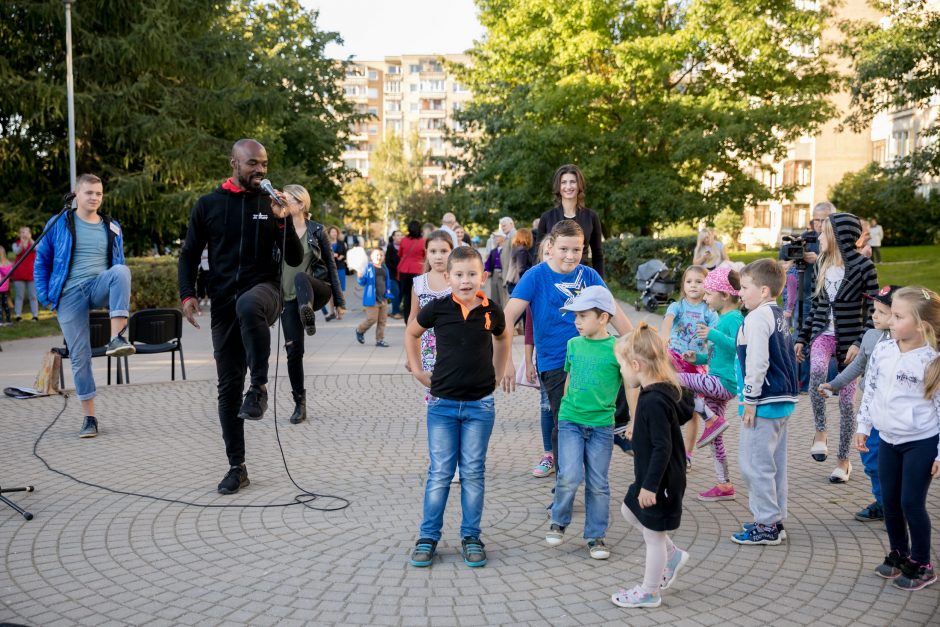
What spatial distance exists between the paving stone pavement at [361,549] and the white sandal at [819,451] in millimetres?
106

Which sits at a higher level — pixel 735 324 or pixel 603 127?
pixel 603 127

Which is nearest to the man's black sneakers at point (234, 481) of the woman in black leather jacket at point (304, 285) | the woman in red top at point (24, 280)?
the woman in black leather jacket at point (304, 285)

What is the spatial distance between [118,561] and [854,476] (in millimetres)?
5128

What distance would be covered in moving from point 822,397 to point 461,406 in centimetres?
376

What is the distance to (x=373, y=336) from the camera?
54.6 ft

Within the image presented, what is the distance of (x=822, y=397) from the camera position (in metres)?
7.09

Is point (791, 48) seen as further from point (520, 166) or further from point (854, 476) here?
point (854, 476)

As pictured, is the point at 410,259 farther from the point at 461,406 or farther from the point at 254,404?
the point at 461,406

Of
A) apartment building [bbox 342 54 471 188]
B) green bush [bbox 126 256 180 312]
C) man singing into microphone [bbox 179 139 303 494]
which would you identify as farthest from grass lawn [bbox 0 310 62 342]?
apartment building [bbox 342 54 471 188]

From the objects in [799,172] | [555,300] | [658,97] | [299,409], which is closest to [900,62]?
[658,97]

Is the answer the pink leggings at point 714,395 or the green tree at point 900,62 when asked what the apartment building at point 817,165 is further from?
the pink leggings at point 714,395

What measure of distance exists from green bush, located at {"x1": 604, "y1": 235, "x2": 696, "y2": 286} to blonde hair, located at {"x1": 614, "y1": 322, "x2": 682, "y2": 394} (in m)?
19.2

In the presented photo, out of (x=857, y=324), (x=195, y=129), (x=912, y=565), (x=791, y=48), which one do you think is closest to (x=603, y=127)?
(x=791, y=48)

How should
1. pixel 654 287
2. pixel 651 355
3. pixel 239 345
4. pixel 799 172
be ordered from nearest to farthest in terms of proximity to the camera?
pixel 651 355, pixel 239 345, pixel 654 287, pixel 799 172
